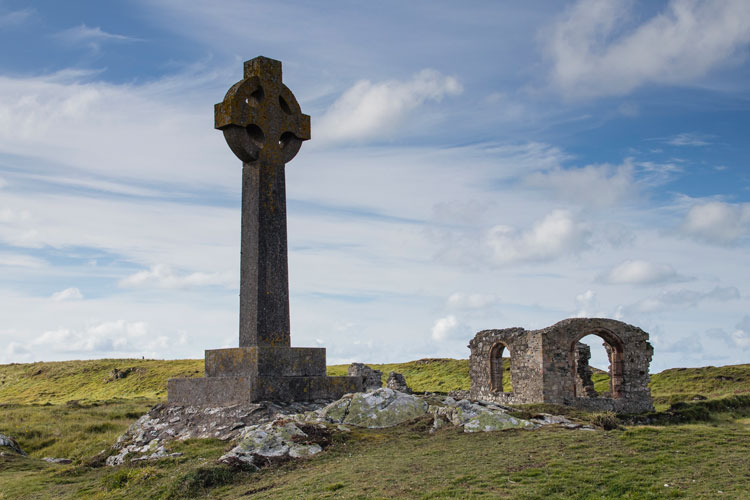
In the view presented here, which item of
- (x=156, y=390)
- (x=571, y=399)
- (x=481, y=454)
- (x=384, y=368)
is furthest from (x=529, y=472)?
(x=384, y=368)

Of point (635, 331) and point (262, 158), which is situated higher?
point (262, 158)

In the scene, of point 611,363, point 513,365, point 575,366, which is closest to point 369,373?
point 513,365

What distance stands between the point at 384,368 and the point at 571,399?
26698 mm

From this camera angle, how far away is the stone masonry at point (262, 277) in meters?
12.5

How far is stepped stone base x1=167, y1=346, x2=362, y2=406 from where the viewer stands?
12.3 meters

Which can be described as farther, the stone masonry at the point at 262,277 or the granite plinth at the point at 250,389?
the stone masonry at the point at 262,277

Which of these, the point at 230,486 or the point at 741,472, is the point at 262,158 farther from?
the point at 741,472

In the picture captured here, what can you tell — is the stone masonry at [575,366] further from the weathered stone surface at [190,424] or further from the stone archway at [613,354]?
the weathered stone surface at [190,424]

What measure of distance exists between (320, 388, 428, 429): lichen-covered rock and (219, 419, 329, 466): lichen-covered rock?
0.89 m

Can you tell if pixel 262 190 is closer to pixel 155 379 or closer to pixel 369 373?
pixel 369 373

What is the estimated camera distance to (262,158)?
44.5 ft

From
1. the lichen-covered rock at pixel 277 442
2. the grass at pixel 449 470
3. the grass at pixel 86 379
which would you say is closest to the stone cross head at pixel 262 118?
the lichen-covered rock at pixel 277 442

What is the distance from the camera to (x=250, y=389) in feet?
39.4

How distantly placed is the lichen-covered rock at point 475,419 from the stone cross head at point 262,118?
6027mm
